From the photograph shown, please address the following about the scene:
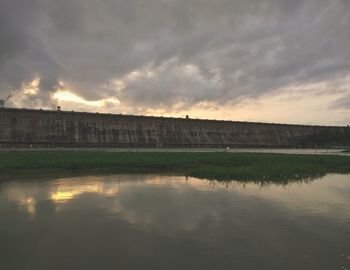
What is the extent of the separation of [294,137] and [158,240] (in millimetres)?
94839

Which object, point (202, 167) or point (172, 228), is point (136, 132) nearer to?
point (202, 167)

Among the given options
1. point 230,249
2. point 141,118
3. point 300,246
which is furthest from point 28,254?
point 141,118

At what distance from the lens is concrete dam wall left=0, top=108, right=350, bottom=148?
6097 centimetres

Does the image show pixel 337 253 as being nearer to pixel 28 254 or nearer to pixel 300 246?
pixel 300 246

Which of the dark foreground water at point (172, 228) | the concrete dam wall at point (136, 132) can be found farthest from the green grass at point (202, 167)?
the concrete dam wall at point (136, 132)

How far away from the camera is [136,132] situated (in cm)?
7200

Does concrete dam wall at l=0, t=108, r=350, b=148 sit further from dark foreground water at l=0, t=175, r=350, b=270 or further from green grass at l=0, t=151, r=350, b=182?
dark foreground water at l=0, t=175, r=350, b=270

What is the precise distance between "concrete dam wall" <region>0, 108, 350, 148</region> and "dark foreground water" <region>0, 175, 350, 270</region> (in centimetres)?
4654

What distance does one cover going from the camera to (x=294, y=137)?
98.0 metres

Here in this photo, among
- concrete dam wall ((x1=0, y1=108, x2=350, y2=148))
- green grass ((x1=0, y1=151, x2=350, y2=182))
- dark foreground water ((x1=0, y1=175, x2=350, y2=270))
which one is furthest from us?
concrete dam wall ((x1=0, y1=108, x2=350, y2=148))

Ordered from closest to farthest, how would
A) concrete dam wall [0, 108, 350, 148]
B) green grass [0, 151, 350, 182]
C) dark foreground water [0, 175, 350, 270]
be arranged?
dark foreground water [0, 175, 350, 270] < green grass [0, 151, 350, 182] < concrete dam wall [0, 108, 350, 148]

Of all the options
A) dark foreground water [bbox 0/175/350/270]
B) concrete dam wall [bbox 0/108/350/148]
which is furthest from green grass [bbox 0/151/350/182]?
concrete dam wall [bbox 0/108/350/148]

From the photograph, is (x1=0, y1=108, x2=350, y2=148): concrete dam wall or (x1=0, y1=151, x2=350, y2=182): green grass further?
(x1=0, y1=108, x2=350, y2=148): concrete dam wall

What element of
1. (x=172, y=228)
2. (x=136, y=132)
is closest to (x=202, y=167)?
(x=172, y=228)
